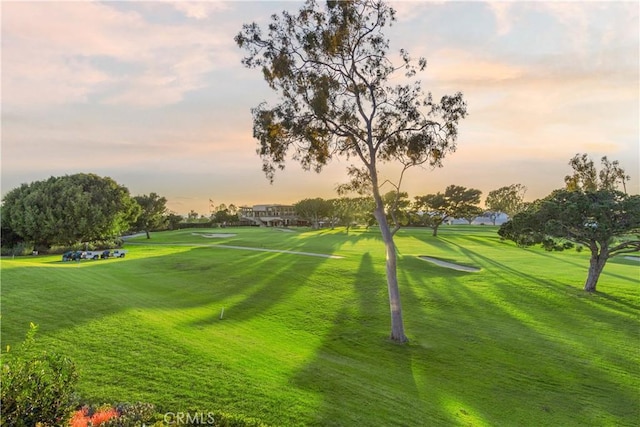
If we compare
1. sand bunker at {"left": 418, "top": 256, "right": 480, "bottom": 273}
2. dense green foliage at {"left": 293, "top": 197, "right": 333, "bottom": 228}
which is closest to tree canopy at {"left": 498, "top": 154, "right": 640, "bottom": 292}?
sand bunker at {"left": 418, "top": 256, "right": 480, "bottom": 273}

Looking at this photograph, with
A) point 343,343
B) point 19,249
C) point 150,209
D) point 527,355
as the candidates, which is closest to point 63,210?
point 19,249

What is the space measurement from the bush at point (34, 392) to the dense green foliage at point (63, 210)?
4861 cm

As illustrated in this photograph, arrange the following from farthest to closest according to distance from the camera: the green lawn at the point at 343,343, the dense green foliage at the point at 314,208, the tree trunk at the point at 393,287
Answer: the dense green foliage at the point at 314,208, the tree trunk at the point at 393,287, the green lawn at the point at 343,343

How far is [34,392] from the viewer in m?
5.65

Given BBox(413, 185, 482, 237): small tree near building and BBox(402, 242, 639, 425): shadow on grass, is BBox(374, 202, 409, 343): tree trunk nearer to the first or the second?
BBox(402, 242, 639, 425): shadow on grass

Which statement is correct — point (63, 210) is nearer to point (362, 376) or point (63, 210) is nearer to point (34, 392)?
point (362, 376)

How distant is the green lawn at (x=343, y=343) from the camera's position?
9078mm

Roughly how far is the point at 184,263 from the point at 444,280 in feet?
78.9

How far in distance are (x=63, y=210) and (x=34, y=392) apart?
49.9 meters

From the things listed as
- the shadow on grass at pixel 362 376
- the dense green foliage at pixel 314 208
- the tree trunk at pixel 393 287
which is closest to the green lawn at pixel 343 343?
the shadow on grass at pixel 362 376

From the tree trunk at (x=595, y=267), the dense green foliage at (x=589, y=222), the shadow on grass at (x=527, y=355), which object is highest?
the dense green foliage at (x=589, y=222)

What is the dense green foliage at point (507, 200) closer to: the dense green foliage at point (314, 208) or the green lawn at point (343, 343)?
the dense green foliage at point (314, 208)

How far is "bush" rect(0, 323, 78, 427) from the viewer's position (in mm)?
5391

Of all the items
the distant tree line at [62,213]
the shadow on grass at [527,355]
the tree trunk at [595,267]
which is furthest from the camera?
the distant tree line at [62,213]
